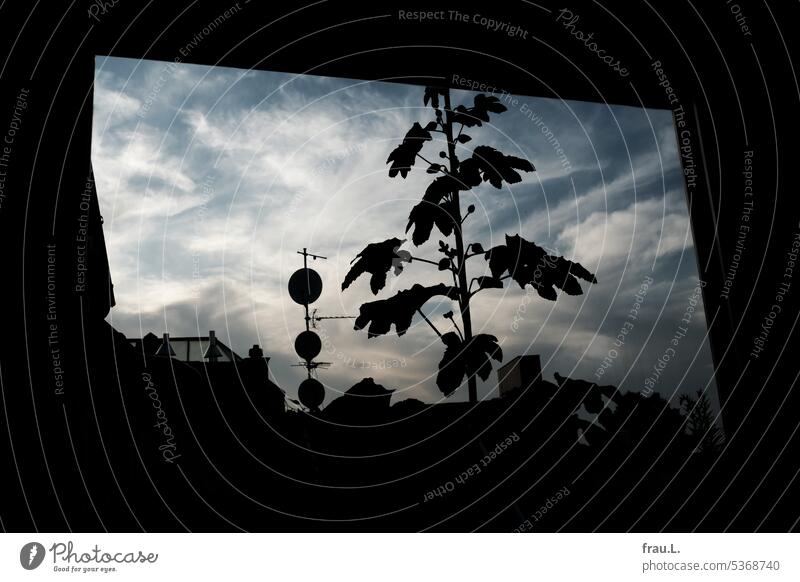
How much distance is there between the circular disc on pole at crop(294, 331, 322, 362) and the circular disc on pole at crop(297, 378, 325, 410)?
1.31 feet

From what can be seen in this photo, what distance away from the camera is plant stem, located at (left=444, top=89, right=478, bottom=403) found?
6.70ft

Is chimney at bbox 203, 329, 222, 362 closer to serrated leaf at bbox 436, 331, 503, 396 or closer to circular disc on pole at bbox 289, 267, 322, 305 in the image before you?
circular disc on pole at bbox 289, 267, 322, 305

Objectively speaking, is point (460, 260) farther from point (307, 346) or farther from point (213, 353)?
point (213, 353)

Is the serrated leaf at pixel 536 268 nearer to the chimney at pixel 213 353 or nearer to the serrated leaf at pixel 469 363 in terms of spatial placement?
the serrated leaf at pixel 469 363

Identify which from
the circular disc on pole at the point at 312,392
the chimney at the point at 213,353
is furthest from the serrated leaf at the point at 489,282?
the chimney at the point at 213,353

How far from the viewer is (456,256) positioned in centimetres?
223

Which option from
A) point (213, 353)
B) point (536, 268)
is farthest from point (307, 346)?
point (536, 268)

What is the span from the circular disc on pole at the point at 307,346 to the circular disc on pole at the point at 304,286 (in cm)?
15

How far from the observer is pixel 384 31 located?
192 cm

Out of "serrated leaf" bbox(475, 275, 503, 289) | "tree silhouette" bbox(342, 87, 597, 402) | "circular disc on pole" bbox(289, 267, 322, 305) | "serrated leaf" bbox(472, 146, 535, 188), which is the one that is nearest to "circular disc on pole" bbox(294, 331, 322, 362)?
"circular disc on pole" bbox(289, 267, 322, 305)

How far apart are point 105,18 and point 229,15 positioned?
0.35 metres

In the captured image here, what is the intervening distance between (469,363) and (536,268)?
417 millimetres
